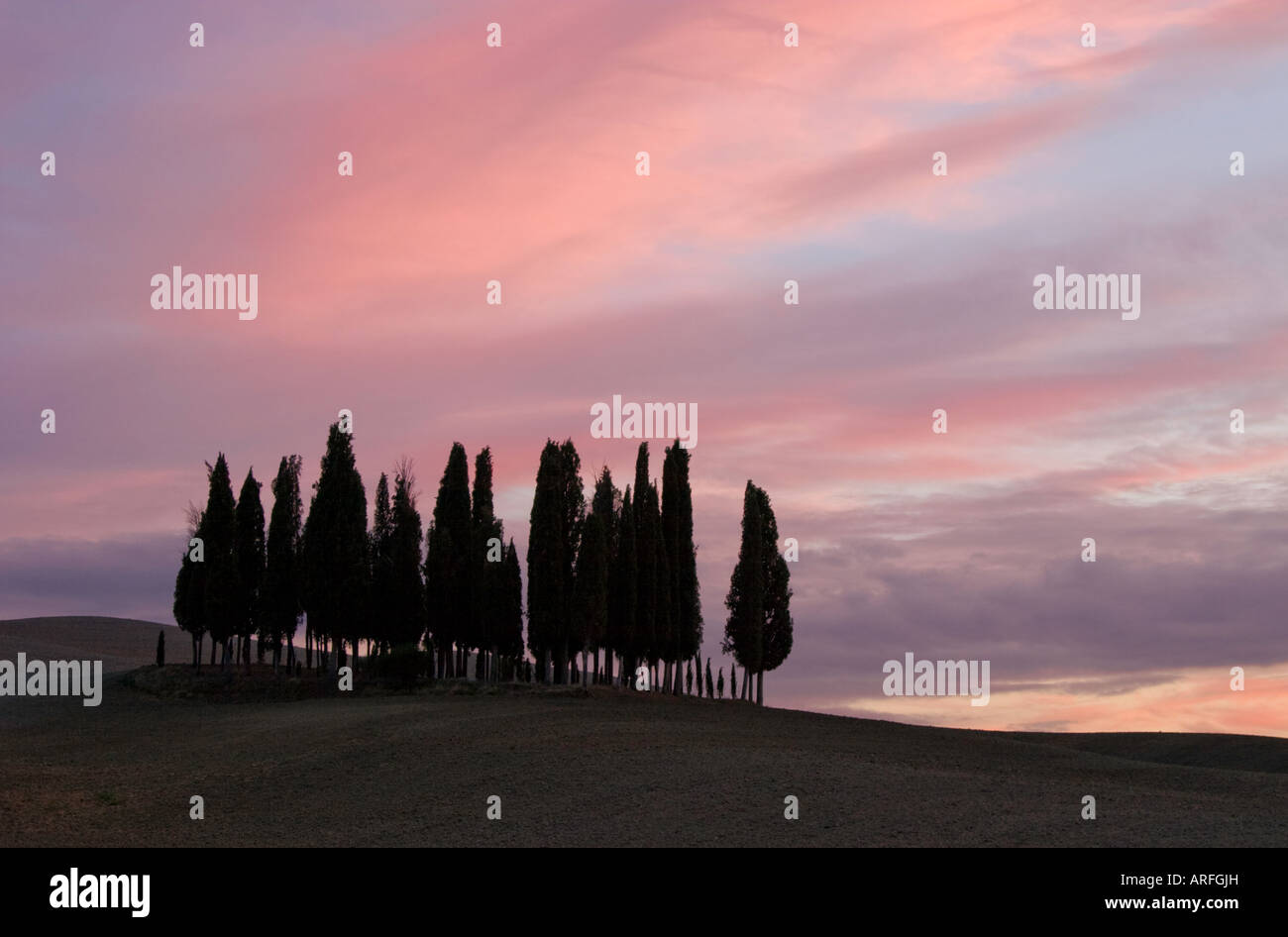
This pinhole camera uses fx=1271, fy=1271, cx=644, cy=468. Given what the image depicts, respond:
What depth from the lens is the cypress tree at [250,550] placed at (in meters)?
58.3

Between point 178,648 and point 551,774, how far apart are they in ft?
264

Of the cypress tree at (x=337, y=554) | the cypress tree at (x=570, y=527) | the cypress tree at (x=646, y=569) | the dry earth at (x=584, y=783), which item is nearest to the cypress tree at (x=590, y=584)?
the cypress tree at (x=570, y=527)

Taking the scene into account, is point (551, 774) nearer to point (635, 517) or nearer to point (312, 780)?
point (312, 780)

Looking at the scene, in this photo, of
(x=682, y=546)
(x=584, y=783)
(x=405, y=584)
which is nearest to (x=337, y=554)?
(x=405, y=584)

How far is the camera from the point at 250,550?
193ft

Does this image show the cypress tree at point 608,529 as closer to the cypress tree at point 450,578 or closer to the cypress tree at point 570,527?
the cypress tree at point 570,527

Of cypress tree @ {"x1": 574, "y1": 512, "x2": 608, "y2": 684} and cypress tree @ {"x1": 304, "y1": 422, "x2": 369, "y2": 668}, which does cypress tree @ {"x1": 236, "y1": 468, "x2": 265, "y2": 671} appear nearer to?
cypress tree @ {"x1": 304, "y1": 422, "x2": 369, "y2": 668}

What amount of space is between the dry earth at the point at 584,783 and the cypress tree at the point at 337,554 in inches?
486

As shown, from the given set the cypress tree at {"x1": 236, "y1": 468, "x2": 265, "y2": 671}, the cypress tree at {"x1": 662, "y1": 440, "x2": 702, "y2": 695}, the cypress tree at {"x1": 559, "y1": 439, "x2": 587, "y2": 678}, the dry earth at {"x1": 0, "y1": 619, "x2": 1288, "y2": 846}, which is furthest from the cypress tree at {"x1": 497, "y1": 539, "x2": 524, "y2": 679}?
the dry earth at {"x1": 0, "y1": 619, "x2": 1288, "y2": 846}

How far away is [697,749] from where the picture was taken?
30016mm

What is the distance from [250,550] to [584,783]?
36.6 meters

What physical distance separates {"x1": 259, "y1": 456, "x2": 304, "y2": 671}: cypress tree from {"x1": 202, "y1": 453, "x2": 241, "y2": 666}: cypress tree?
5.93 ft
